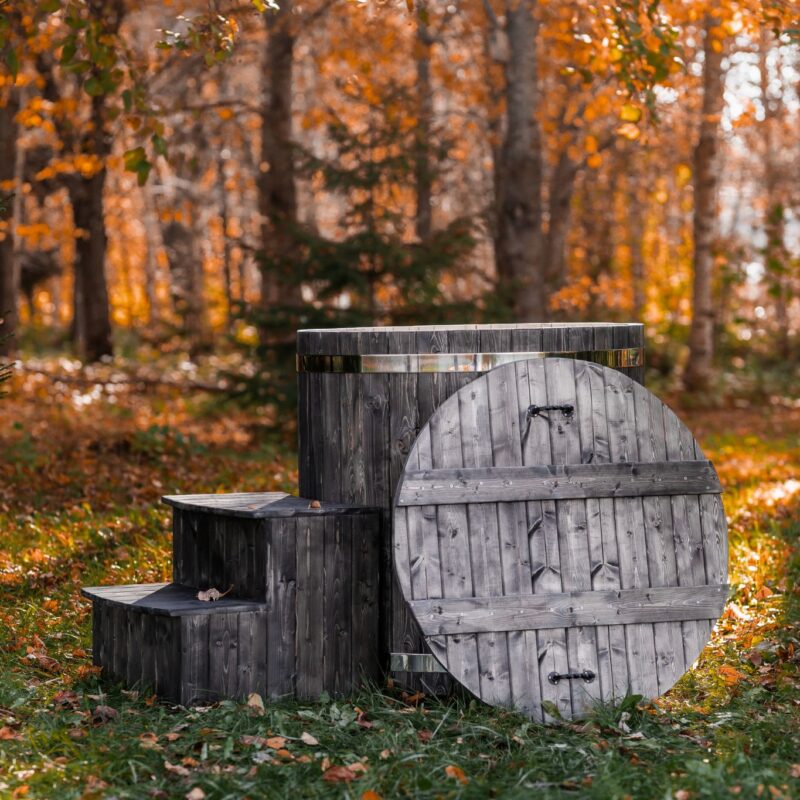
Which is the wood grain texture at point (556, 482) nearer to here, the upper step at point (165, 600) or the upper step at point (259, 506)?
the upper step at point (259, 506)

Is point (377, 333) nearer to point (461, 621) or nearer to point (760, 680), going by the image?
point (461, 621)

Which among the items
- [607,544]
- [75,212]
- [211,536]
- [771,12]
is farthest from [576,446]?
[75,212]

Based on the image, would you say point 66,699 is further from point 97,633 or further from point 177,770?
point 177,770

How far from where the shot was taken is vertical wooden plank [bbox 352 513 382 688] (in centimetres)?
478

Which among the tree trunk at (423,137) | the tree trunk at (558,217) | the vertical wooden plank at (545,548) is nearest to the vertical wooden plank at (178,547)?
the vertical wooden plank at (545,548)

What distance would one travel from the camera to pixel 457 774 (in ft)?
12.5

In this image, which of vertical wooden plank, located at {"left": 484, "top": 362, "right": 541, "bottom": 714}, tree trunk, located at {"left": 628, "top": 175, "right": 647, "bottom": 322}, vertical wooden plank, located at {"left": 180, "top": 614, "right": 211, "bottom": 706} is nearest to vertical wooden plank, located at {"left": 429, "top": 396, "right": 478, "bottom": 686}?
vertical wooden plank, located at {"left": 484, "top": 362, "right": 541, "bottom": 714}

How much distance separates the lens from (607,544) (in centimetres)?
459

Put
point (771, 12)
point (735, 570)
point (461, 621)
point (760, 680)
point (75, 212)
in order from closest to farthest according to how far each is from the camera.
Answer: point (461, 621)
point (760, 680)
point (735, 570)
point (771, 12)
point (75, 212)

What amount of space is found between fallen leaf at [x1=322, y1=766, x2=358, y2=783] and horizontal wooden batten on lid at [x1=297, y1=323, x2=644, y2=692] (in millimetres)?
972

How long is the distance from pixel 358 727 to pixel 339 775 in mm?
489

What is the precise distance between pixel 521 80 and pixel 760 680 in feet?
28.2

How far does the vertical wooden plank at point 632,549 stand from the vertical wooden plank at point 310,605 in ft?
4.18

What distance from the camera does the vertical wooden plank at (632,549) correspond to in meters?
4.60
